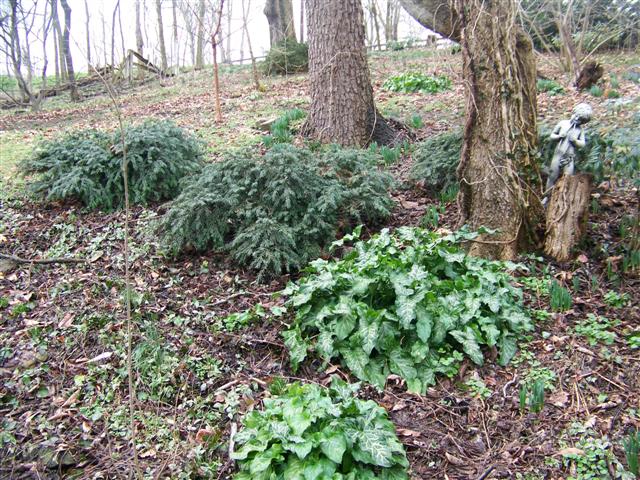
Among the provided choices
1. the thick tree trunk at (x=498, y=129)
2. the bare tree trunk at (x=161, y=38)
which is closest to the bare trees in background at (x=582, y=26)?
the thick tree trunk at (x=498, y=129)

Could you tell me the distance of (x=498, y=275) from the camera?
3830 mm

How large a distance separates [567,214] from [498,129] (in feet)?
3.05

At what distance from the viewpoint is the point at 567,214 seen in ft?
13.8

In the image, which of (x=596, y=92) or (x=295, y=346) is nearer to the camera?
(x=295, y=346)

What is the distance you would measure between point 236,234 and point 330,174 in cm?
118

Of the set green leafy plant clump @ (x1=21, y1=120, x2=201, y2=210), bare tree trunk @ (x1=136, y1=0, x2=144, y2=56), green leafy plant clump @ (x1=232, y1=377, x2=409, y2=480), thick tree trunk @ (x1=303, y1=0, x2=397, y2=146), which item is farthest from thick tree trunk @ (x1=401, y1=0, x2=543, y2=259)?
bare tree trunk @ (x1=136, y1=0, x2=144, y2=56)

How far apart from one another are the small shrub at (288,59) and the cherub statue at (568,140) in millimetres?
11400

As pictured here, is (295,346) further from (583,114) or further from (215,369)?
(583,114)

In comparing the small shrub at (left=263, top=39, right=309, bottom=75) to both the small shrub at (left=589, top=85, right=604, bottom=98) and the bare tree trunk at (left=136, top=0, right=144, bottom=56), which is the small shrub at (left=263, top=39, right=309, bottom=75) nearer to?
the small shrub at (left=589, top=85, right=604, bottom=98)

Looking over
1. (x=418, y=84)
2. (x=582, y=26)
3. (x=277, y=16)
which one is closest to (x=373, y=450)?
(x=418, y=84)

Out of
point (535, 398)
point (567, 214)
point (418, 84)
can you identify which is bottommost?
point (535, 398)

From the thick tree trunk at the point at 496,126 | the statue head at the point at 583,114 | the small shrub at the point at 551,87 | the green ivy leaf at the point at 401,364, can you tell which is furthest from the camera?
the small shrub at the point at 551,87

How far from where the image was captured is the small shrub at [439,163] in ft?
17.5

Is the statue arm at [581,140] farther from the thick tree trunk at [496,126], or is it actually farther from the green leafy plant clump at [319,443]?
the green leafy plant clump at [319,443]
